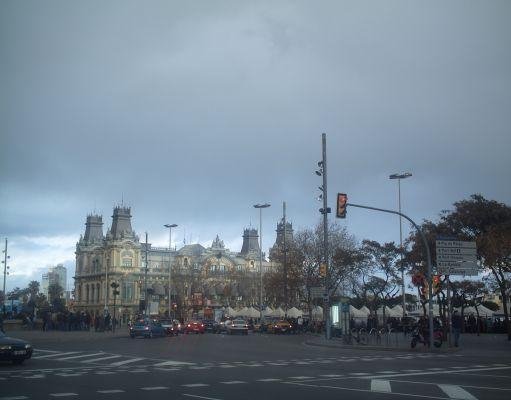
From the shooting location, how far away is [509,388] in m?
15.3

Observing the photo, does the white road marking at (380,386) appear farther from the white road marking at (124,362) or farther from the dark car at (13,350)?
the dark car at (13,350)

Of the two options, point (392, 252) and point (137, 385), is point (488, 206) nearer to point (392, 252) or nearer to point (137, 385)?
point (392, 252)

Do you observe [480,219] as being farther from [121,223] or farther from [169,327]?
[121,223]

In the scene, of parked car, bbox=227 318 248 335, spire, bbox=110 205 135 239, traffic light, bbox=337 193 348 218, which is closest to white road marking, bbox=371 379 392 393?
traffic light, bbox=337 193 348 218

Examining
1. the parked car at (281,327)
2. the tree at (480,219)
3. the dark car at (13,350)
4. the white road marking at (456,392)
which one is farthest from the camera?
the parked car at (281,327)

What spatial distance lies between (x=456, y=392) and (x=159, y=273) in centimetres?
11201

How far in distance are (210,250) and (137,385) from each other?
117 m

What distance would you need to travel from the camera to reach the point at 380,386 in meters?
15.8

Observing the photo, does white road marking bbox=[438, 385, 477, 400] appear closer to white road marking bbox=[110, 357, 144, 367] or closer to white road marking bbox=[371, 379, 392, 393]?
white road marking bbox=[371, 379, 392, 393]

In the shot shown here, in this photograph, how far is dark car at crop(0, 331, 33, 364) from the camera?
21047 mm

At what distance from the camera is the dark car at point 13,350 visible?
69.1 feet

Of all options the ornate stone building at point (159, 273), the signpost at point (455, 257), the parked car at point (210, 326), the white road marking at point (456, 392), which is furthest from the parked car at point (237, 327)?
the white road marking at point (456, 392)

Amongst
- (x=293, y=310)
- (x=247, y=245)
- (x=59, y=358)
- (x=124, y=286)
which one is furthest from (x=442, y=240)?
(x=247, y=245)

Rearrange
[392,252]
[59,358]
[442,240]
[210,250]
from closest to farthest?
[59,358]
[442,240]
[392,252]
[210,250]
